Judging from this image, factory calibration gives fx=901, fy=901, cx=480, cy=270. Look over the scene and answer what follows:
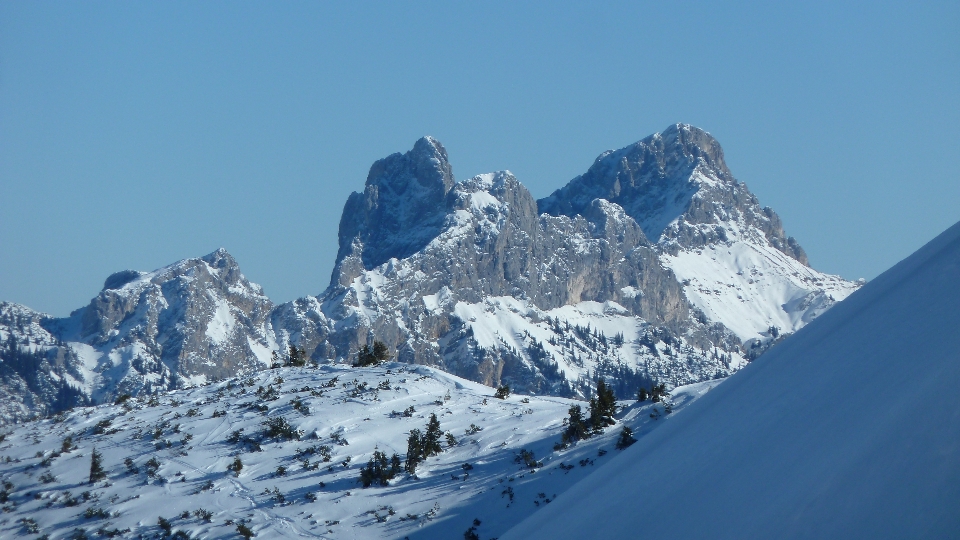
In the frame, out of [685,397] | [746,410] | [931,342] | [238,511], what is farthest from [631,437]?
[931,342]

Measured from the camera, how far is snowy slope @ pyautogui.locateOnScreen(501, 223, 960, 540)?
645cm

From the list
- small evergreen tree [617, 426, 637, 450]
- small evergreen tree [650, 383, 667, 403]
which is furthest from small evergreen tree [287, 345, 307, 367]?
small evergreen tree [617, 426, 637, 450]

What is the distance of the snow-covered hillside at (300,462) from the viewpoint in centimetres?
2336

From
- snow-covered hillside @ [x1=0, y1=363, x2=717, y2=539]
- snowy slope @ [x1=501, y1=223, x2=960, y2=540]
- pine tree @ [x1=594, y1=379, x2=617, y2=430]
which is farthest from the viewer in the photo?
pine tree @ [x1=594, y1=379, x2=617, y2=430]

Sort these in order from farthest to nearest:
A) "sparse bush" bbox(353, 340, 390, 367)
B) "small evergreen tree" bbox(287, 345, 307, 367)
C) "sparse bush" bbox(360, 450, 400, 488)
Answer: "small evergreen tree" bbox(287, 345, 307, 367) → "sparse bush" bbox(353, 340, 390, 367) → "sparse bush" bbox(360, 450, 400, 488)

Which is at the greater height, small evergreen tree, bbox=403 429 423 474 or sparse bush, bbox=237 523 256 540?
small evergreen tree, bbox=403 429 423 474

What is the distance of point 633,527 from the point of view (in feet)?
29.8

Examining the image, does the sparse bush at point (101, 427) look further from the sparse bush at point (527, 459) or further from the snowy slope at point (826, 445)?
the snowy slope at point (826, 445)

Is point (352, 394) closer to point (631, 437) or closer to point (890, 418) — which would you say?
point (631, 437)

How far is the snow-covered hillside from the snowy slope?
29.8 feet

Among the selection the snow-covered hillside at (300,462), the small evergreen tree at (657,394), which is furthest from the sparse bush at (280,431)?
the small evergreen tree at (657,394)

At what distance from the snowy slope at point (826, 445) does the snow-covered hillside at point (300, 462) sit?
9.10 m

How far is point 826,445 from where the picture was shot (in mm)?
7820

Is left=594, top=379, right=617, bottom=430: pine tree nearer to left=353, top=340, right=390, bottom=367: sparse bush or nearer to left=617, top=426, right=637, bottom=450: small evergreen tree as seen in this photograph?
left=617, top=426, right=637, bottom=450: small evergreen tree
